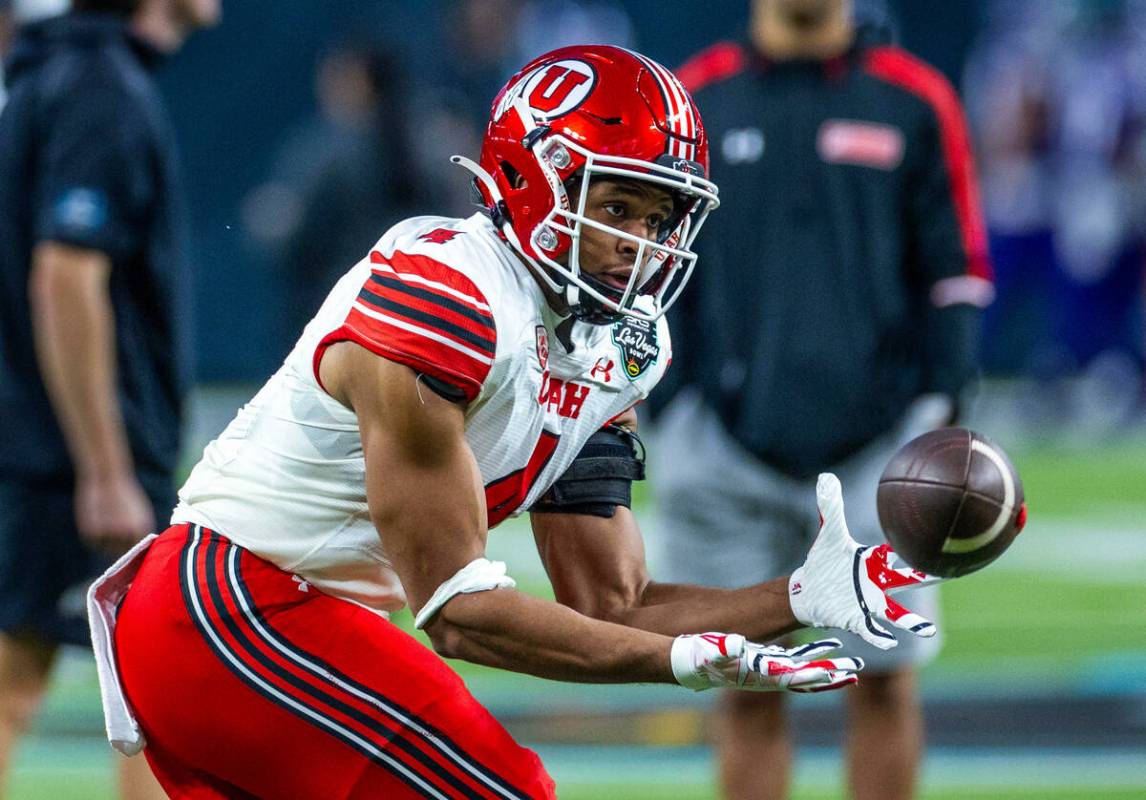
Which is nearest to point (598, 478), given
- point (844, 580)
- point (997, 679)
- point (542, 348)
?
point (542, 348)

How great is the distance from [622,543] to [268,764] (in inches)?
26.8

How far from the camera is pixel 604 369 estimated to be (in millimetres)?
2996

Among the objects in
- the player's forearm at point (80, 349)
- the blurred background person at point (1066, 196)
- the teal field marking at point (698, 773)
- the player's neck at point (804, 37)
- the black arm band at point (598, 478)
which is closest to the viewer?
the black arm band at point (598, 478)

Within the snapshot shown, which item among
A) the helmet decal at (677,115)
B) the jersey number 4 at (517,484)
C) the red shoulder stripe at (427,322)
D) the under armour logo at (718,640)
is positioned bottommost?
the under armour logo at (718,640)

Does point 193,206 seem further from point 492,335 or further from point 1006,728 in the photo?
point 492,335

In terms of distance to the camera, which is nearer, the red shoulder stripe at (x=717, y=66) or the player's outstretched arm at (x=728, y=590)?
the player's outstretched arm at (x=728, y=590)

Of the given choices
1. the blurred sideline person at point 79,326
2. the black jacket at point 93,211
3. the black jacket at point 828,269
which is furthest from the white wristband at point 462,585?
the black jacket at point 828,269

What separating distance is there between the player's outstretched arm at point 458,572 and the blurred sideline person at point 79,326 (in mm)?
1342

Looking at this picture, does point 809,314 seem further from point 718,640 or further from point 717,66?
point 718,640

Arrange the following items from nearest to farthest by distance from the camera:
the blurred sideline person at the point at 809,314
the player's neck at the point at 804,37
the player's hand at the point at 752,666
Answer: the player's hand at the point at 752,666
the blurred sideline person at the point at 809,314
the player's neck at the point at 804,37

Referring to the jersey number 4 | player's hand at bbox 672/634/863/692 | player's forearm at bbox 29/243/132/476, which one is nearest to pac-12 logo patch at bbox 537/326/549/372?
the jersey number 4

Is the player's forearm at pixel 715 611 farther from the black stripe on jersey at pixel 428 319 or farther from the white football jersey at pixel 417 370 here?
the black stripe on jersey at pixel 428 319

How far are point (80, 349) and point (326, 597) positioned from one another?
48.8 inches

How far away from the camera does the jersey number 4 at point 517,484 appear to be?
2.87 meters
